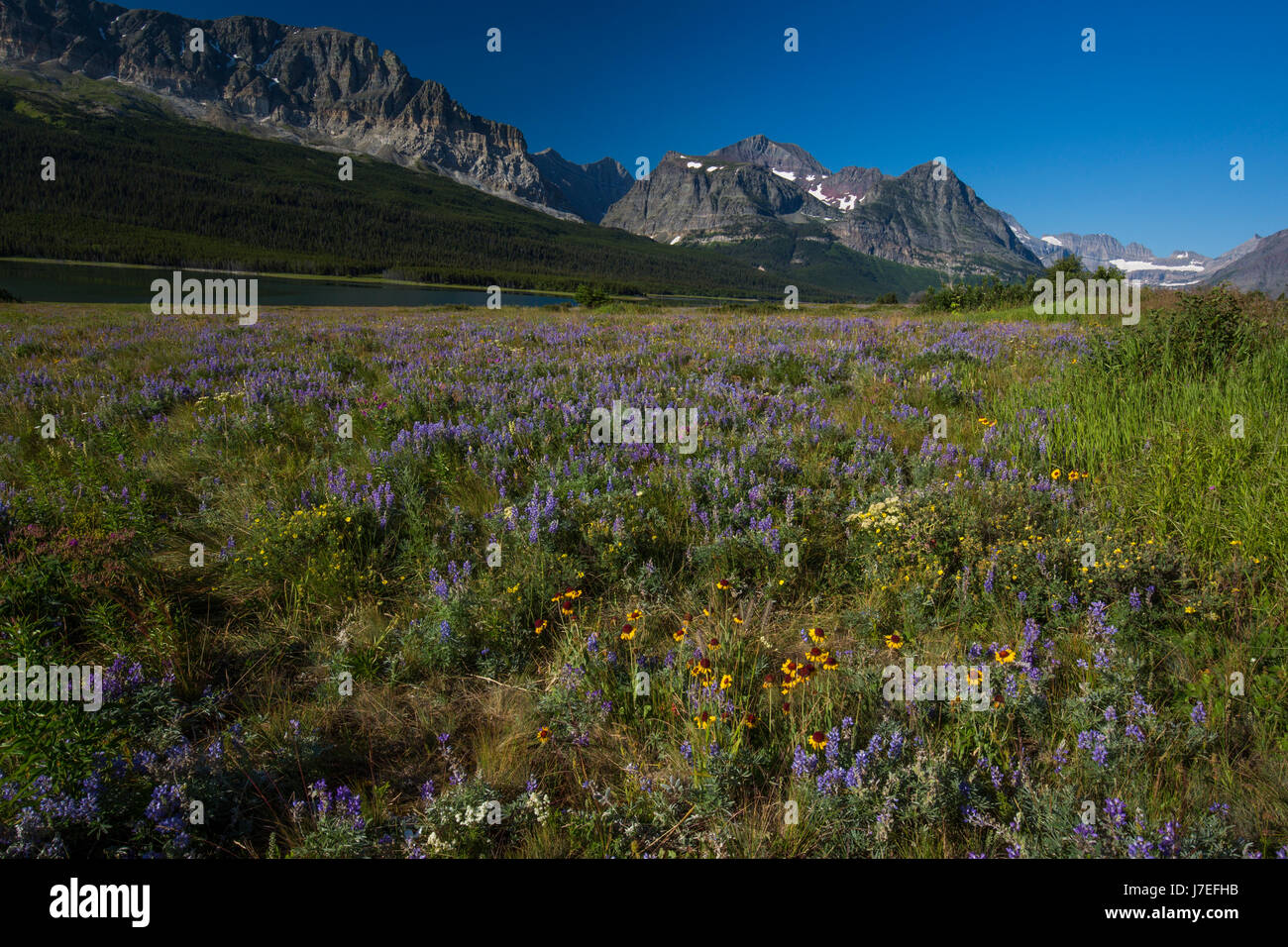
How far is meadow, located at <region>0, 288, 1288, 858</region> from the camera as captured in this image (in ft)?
6.92

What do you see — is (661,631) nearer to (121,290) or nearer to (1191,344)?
(1191,344)

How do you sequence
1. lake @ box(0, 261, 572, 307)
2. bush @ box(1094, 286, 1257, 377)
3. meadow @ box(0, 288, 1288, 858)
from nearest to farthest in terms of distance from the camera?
meadow @ box(0, 288, 1288, 858) < bush @ box(1094, 286, 1257, 377) < lake @ box(0, 261, 572, 307)

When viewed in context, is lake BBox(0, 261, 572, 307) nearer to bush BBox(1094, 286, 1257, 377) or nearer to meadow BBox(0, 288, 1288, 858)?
meadow BBox(0, 288, 1288, 858)

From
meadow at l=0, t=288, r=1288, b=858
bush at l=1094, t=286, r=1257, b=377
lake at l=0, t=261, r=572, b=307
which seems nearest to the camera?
meadow at l=0, t=288, r=1288, b=858

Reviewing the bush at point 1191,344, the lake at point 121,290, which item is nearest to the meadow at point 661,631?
the bush at point 1191,344

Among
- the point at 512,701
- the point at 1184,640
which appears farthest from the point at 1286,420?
the point at 512,701

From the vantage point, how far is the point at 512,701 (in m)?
2.83

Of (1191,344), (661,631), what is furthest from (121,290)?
(1191,344)

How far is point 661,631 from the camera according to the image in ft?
10.8

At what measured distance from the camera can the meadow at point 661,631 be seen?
6.92 ft

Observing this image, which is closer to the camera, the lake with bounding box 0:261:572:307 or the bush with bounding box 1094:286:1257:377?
the bush with bounding box 1094:286:1257:377

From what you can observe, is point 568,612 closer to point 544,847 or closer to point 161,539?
point 544,847

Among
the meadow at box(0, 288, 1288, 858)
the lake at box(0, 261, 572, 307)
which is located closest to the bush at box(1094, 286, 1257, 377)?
the meadow at box(0, 288, 1288, 858)
